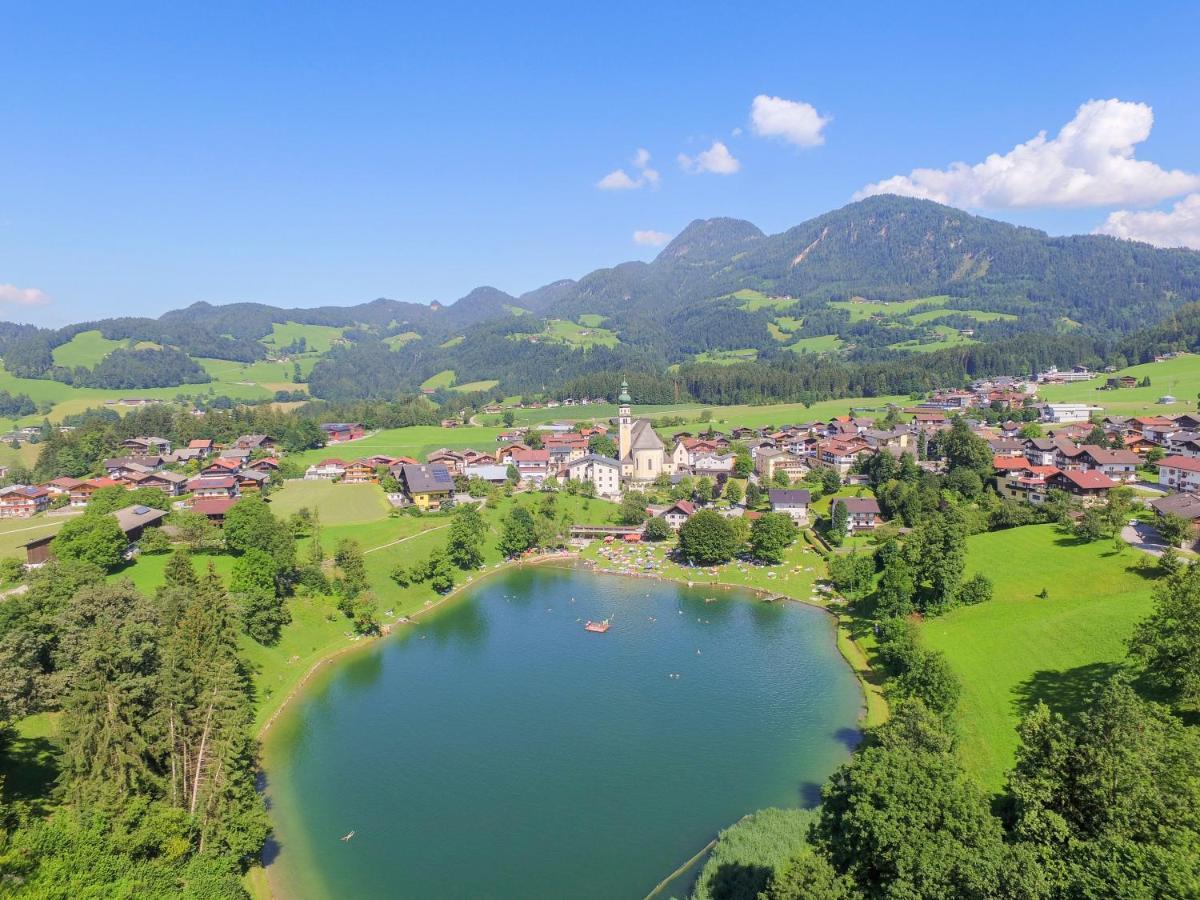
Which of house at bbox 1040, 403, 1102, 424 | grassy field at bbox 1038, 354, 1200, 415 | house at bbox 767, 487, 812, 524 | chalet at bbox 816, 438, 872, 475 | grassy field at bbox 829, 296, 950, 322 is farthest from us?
grassy field at bbox 829, 296, 950, 322

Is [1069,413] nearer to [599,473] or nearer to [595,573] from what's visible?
[599,473]

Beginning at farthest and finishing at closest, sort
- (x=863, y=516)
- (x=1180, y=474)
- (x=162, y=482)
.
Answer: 1. (x=162, y=482)
2. (x=863, y=516)
3. (x=1180, y=474)

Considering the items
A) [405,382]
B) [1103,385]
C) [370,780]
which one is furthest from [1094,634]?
[405,382]

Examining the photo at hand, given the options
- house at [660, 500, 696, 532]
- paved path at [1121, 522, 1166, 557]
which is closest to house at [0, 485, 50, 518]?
house at [660, 500, 696, 532]

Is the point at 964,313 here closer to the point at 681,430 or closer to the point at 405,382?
the point at 681,430

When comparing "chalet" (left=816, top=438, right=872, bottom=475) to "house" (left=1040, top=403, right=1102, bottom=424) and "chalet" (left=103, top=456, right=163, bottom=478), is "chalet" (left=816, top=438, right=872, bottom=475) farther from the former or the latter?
"chalet" (left=103, top=456, right=163, bottom=478)

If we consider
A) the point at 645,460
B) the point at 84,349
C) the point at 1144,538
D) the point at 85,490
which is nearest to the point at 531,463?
the point at 645,460

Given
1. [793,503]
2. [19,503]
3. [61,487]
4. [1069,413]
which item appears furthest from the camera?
[1069,413]
